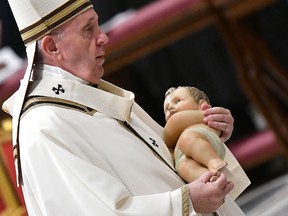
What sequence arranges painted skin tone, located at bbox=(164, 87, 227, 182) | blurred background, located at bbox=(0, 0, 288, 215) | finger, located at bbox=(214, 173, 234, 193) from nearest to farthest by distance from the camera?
finger, located at bbox=(214, 173, 234, 193)
painted skin tone, located at bbox=(164, 87, 227, 182)
blurred background, located at bbox=(0, 0, 288, 215)

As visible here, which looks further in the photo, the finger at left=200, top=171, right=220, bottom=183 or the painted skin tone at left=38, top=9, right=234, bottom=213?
the painted skin tone at left=38, top=9, right=234, bottom=213

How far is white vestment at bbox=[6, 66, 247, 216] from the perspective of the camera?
215 cm

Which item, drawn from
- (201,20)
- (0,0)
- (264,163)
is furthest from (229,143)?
(0,0)

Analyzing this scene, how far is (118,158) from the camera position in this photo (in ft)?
7.30

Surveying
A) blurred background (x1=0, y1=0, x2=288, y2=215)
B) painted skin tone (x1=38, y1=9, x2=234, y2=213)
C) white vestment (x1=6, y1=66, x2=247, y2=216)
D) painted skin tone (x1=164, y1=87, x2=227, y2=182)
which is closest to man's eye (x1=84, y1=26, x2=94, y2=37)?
painted skin tone (x1=38, y1=9, x2=234, y2=213)

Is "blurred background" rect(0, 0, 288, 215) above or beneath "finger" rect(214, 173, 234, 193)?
beneath

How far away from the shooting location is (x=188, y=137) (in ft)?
7.54

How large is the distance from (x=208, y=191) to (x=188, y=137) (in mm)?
197

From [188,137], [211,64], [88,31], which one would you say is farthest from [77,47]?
[211,64]

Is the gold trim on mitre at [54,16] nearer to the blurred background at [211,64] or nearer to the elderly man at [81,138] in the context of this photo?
the elderly man at [81,138]

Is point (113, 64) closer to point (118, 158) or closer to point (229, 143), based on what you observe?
point (229, 143)

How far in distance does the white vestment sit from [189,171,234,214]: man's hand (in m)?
0.02

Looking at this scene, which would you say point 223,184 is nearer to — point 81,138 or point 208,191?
point 208,191

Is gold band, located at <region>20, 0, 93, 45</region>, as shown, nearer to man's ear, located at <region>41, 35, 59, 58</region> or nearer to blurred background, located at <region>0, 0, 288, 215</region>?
man's ear, located at <region>41, 35, 59, 58</region>
